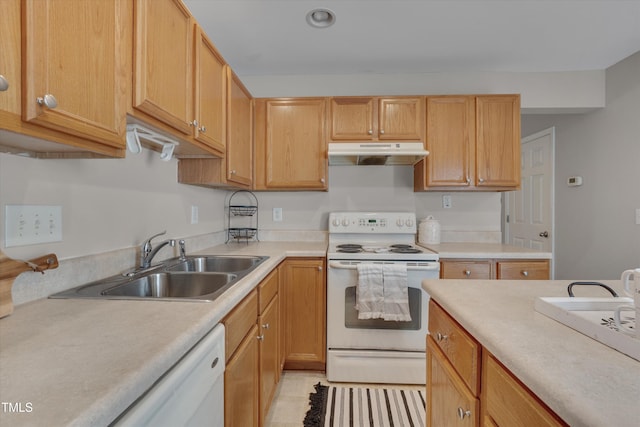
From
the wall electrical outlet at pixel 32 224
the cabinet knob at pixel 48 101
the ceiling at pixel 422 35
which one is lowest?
the wall electrical outlet at pixel 32 224

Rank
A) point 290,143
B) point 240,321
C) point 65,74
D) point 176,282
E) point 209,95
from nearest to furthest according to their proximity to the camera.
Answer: point 65,74
point 240,321
point 176,282
point 209,95
point 290,143

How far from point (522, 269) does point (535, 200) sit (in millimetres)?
1987

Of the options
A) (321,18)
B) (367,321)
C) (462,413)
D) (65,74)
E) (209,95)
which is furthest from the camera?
(367,321)

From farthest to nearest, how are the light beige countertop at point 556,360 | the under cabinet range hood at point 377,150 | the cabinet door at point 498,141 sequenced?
the cabinet door at point 498,141 → the under cabinet range hood at point 377,150 → the light beige countertop at point 556,360

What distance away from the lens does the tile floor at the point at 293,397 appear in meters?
1.66

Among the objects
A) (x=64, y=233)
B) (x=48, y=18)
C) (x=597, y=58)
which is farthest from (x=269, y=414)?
(x=597, y=58)

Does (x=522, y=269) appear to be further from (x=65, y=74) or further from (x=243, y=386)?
(x=65, y=74)

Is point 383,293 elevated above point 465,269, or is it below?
below

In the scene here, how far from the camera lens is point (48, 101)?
643 mm

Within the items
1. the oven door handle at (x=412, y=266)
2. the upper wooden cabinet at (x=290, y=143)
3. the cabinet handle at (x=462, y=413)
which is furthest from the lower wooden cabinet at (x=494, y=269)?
the cabinet handle at (x=462, y=413)

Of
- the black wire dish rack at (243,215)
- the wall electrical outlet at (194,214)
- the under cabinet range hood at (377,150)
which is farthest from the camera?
the black wire dish rack at (243,215)

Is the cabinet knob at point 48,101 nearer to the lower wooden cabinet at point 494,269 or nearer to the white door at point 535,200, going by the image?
the lower wooden cabinet at point 494,269

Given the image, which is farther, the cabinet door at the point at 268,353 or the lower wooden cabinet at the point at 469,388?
the cabinet door at the point at 268,353

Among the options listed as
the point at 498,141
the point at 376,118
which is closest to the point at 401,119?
the point at 376,118
